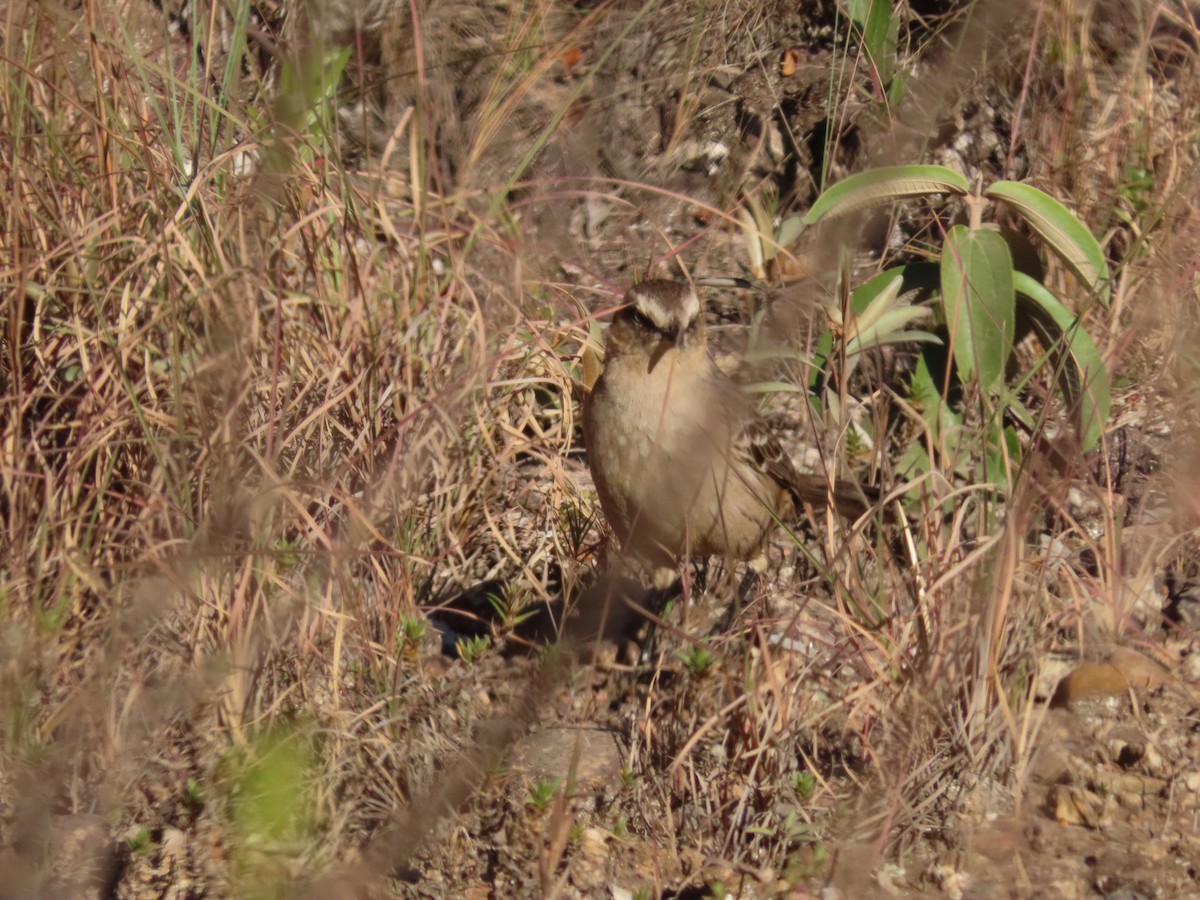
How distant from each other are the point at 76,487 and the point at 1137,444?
141 inches

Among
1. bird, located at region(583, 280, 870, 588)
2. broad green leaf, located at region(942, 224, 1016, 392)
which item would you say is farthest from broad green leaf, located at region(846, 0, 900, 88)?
bird, located at region(583, 280, 870, 588)

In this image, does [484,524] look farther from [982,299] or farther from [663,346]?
[982,299]

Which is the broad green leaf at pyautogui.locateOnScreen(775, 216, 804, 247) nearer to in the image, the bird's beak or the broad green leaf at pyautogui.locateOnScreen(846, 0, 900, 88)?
the broad green leaf at pyautogui.locateOnScreen(846, 0, 900, 88)

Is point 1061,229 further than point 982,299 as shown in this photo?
Yes

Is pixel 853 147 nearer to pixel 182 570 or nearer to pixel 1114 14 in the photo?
pixel 1114 14

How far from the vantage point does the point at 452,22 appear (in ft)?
23.6

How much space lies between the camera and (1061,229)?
5.08 metres

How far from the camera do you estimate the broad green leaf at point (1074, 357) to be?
4595 millimetres

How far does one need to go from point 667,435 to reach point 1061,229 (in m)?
1.69

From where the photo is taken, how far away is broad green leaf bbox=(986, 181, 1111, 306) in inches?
199

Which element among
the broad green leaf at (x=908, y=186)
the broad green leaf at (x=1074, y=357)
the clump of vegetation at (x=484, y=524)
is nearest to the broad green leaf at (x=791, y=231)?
the clump of vegetation at (x=484, y=524)

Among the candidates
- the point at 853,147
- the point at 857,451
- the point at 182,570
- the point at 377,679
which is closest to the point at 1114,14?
the point at 853,147

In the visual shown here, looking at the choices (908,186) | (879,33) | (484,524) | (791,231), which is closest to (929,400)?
(908,186)

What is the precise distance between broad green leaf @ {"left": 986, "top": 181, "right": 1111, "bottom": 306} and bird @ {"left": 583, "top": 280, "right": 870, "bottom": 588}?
4.01ft
